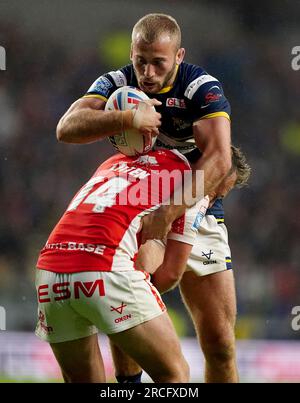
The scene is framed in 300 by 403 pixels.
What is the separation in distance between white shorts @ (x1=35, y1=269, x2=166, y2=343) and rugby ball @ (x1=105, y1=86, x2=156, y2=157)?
0.60 m

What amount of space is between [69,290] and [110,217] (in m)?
0.33

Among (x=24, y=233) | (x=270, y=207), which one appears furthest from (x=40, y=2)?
(x=270, y=207)

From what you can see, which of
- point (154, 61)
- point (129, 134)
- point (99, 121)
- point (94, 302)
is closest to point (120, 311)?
point (94, 302)

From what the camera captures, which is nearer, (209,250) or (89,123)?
(89,123)

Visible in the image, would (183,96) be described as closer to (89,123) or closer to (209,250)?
(89,123)

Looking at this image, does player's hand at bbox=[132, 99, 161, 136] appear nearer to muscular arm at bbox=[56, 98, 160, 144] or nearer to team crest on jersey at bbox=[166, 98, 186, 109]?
muscular arm at bbox=[56, 98, 160, 144]

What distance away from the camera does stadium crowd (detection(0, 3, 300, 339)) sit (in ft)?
25.2

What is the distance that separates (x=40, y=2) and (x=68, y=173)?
2360 millimetres

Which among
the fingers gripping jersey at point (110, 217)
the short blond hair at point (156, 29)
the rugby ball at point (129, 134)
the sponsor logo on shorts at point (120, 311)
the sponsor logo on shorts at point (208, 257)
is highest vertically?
the short blond hair at point (156, 29)

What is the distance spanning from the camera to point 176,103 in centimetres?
359

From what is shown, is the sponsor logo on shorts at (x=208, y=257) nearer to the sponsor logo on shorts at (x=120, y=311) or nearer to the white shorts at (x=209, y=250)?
the white shorts at (x=209, y=250)

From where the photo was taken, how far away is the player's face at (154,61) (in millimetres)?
3342

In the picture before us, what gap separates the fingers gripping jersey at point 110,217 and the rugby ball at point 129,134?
0.11 metres

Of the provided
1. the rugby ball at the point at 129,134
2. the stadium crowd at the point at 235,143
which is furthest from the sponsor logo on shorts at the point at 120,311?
the stadium crowd at the point at 235,143
